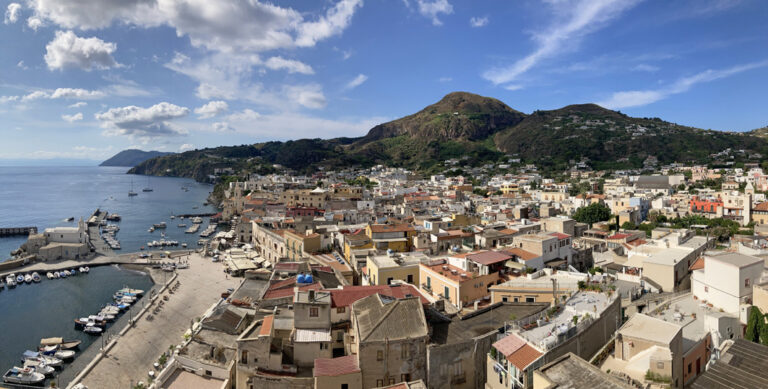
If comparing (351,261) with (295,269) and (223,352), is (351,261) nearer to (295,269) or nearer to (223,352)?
(295,269)

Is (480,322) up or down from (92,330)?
up

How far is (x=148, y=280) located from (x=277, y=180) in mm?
53201

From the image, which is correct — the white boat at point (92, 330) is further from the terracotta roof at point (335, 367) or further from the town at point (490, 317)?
the terracotta roof at point (335, 367)

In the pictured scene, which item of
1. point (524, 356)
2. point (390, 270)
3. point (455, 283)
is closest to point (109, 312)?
point (390, 270)

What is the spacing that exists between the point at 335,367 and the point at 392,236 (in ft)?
50.9

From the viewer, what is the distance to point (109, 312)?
84.0 feet

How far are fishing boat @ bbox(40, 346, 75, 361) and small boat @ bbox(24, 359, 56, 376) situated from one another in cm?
87

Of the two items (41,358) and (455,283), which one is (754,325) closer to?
(455,283)

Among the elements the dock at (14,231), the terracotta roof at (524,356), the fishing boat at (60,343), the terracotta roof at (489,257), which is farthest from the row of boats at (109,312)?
the dock at (14,231)

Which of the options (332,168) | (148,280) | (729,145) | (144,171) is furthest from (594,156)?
(144,171)

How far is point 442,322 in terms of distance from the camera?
41.2 ft

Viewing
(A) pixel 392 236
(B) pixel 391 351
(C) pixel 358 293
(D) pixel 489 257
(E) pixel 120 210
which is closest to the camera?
(B) pixel 391 351

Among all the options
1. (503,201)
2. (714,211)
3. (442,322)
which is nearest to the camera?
(442,322)

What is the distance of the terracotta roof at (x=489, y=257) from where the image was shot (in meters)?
17.6
